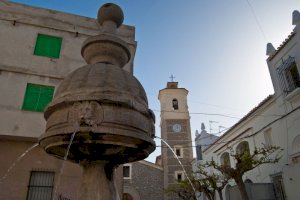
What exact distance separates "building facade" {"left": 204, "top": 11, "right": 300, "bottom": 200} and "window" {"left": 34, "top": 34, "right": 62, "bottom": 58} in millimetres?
10467

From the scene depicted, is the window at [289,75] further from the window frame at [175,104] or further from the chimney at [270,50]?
the window frame at [175,104]

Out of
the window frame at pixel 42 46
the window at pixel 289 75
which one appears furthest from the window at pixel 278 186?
the window frame at pixel 42 46

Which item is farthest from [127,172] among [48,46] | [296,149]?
[296,149]

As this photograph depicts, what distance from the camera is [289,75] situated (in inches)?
497

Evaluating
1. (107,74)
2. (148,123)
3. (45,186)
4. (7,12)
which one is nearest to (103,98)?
(107,74)

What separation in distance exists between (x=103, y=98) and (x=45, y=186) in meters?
7.56

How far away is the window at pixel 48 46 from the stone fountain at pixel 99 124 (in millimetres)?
8124

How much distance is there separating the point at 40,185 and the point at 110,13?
7431 millimetres

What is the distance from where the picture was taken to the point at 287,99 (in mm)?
12008

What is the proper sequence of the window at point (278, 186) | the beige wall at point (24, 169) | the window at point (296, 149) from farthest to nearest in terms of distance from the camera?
the window at point (278, 186), the window at point (296, 149), the beige wall at point (24, 169)

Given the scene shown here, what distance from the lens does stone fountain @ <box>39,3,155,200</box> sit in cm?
363

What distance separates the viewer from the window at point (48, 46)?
38.4 feet

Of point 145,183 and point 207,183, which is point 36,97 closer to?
point 207,183

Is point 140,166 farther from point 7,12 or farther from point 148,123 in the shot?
point 148,123
